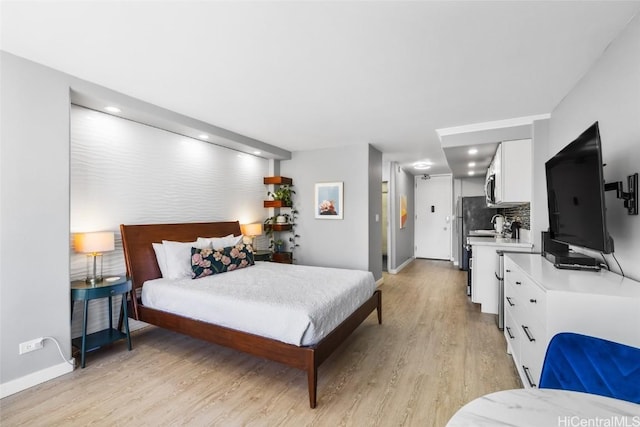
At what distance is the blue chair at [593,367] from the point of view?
1.04 meters

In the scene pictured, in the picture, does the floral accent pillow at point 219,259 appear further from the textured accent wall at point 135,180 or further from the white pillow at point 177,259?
the textured accent wall at point 135,180

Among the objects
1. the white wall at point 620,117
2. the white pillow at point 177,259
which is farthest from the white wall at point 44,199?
the white wall at point 620,117

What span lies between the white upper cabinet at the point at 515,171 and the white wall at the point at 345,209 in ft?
6.13

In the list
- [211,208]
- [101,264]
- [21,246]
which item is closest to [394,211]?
[211,208]

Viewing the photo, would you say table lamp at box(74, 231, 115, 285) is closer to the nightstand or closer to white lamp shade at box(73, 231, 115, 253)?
white lamp shade at box(73, 231, 115, 253)

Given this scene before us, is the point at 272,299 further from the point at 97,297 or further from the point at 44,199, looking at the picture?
the point at 44,199

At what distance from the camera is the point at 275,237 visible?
18.3 ft

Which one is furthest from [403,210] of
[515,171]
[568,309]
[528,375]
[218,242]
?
[568,309]

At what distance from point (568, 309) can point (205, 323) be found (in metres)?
2.58

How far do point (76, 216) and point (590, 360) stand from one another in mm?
3849

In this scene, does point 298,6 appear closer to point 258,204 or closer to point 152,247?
point 152,247

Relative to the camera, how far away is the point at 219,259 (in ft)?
11.7

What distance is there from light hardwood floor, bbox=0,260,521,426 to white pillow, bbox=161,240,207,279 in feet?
2.24

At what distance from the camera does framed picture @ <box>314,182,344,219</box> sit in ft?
16.6
